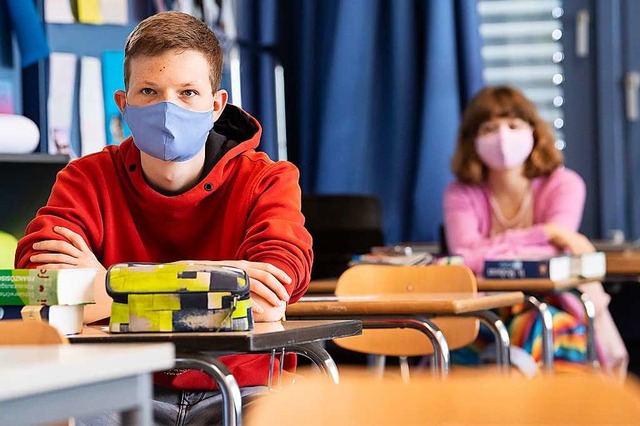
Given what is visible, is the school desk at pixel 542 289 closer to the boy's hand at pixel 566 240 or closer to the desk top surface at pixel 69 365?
the boy's hand at pixel 566 240

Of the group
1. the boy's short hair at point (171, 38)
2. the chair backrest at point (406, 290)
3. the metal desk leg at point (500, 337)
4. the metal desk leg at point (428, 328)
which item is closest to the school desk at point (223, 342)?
the boy's short hair at point (171, 38)

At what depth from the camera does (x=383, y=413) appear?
49.4 inches

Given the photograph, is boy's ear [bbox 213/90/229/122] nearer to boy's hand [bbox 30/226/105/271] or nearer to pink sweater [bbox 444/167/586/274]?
boy's hand [bbox 30/226/105/271]

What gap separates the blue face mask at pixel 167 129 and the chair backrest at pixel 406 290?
107cm

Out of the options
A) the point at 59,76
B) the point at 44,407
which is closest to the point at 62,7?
the point at 59,76

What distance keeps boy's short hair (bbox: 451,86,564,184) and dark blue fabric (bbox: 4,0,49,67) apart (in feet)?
5.47

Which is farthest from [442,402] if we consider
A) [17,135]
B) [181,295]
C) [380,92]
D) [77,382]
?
[380,92]

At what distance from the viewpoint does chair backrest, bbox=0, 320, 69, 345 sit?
1.61 metres

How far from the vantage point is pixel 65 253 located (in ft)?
7.77

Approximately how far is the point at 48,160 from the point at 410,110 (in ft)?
6.45

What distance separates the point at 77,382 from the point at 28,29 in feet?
9.89

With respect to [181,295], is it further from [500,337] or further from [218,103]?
[500,337]

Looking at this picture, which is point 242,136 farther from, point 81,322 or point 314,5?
point 314,5

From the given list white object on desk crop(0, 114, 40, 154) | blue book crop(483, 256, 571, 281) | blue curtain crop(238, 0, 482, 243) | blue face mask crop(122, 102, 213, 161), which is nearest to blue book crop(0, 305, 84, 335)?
blue face mask crop(122, 102, 213, 161)
